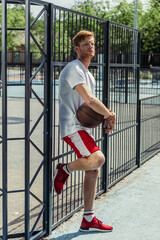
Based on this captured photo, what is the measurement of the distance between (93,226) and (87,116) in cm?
118

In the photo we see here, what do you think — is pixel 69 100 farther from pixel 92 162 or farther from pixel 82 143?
pixel 92 162

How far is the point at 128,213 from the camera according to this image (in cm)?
502

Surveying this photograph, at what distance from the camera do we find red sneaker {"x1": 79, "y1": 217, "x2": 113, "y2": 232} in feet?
14.5

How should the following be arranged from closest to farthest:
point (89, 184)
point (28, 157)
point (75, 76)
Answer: point (28, 157) < point (75, 76) < point (89, 184)

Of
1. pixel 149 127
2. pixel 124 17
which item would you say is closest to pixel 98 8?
pixel 124 17

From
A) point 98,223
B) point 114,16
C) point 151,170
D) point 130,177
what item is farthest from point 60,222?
point 114,16

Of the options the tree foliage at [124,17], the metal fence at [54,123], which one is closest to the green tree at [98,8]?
the tree foliage at [124,17]

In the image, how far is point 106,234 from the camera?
4.38 m

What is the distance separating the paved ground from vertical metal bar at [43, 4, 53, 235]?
0.97 ft

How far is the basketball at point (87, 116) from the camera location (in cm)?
417

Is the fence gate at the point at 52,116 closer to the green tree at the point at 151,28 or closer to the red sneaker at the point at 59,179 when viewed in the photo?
the red sneaker at the point at 59,179

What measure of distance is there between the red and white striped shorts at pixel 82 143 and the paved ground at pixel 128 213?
2.86 ft

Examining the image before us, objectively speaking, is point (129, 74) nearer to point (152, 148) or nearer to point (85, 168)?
point (152, 148)

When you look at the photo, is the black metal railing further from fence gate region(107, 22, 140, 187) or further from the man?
the man
